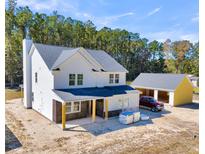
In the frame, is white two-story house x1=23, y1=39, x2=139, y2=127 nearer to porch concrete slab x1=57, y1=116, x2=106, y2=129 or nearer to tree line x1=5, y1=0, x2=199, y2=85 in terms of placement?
porch concrete slab x1=57, y1=116, x2=106, y2=129

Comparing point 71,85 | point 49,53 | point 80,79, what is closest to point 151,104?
point 80,79

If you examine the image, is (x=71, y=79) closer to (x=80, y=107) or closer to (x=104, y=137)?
(x=80, y=107)

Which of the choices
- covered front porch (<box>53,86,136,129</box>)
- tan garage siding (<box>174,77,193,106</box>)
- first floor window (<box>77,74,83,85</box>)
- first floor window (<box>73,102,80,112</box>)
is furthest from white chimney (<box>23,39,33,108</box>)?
tan garage siding (<box>174,77,193,106</box>)

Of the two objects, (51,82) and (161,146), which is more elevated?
(51,82)

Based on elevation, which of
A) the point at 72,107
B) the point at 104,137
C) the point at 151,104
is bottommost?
the point at 104,137

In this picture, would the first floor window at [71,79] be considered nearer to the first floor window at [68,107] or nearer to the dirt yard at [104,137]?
the first floor window at [68,107]

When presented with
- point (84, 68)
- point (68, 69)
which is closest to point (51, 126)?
point (68, 69)

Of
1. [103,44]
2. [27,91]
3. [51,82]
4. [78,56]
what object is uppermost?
[103,44]
